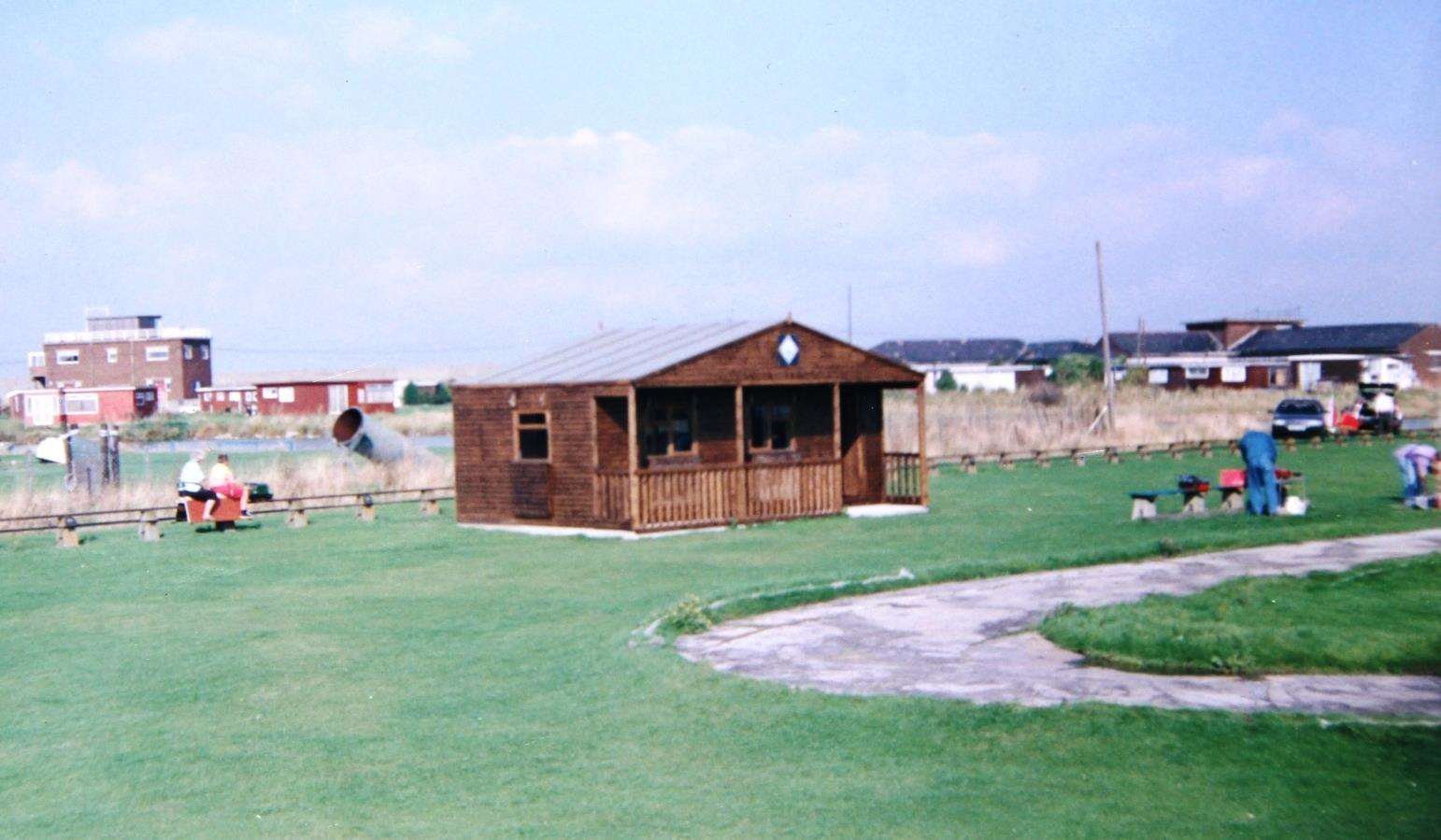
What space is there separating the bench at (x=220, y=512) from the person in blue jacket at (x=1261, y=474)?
16.3 metres

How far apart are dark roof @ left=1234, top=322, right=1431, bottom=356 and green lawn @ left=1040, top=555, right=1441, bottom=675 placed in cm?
8160

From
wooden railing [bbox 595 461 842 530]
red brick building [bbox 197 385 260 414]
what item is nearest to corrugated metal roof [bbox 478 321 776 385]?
wooden railing [bbox 595 461 842 530]

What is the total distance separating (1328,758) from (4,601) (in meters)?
14.7

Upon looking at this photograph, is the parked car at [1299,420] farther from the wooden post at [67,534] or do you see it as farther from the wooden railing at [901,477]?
the wooden post at [67,534]

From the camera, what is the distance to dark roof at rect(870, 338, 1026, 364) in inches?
4235

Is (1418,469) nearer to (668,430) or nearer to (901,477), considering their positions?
(901,477)

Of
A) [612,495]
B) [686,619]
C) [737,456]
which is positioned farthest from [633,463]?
[686,619]

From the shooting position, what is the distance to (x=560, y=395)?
919 inches

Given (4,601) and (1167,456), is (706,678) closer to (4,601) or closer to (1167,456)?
(4,601)

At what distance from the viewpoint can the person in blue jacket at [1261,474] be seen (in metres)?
21.3

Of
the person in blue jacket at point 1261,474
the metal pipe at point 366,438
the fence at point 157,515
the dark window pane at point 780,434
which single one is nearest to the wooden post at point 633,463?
the dark window pane at point 780,434

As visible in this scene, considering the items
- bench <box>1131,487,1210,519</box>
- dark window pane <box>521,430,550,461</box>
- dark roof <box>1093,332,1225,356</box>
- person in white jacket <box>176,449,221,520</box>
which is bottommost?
bench <box>1131,487,1210,519</box>

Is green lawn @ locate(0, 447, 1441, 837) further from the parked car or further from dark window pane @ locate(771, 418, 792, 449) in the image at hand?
the parked car

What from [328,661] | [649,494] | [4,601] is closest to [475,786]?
[328,661]
